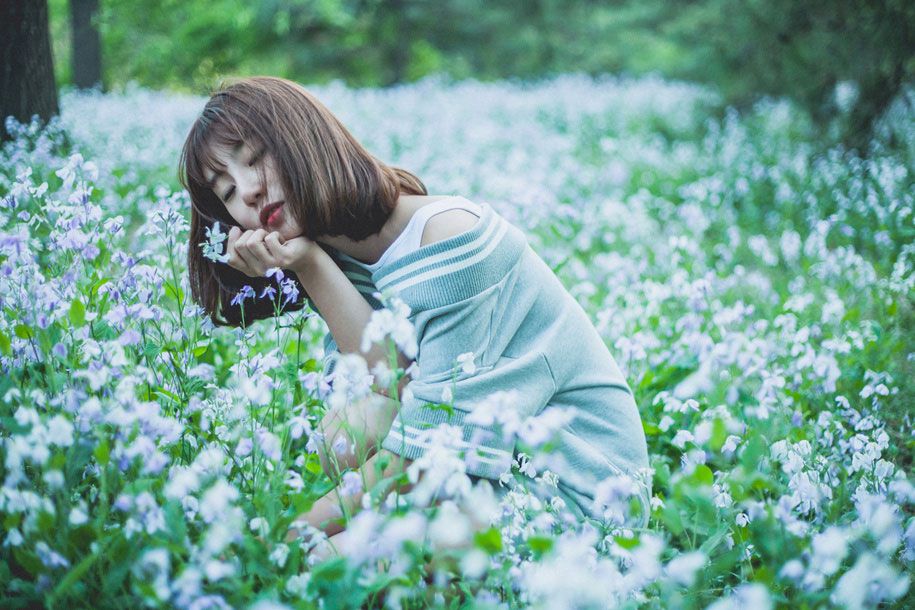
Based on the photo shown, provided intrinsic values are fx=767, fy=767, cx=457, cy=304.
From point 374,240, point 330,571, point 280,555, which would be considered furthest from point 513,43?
point 330,571

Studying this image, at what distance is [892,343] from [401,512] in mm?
2585

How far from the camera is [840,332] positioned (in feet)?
11.2

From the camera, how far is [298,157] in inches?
86.8

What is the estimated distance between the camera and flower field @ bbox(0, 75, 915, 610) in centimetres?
140

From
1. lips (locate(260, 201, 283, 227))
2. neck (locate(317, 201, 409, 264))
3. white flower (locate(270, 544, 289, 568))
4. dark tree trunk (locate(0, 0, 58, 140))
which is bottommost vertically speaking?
white flower (locate(270, 544, 289, 568))

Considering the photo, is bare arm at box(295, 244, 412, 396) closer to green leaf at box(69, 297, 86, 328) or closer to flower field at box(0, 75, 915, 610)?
flower field at box(0, 75, 915, 610)

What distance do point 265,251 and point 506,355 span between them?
74cm

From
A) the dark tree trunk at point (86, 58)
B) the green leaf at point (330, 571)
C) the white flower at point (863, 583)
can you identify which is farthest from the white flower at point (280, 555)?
the dark tree trunk at point (86, 58)

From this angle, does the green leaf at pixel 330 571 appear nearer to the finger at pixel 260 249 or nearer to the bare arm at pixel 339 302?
the bare arm at pixel 339 302

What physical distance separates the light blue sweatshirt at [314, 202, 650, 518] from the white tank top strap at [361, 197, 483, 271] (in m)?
0.05

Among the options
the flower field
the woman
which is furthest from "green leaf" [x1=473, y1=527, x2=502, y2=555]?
the woman

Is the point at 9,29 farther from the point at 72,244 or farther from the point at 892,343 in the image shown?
the point at 892,343

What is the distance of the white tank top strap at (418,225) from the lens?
2.25 m

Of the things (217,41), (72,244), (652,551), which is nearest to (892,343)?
(652,551)
